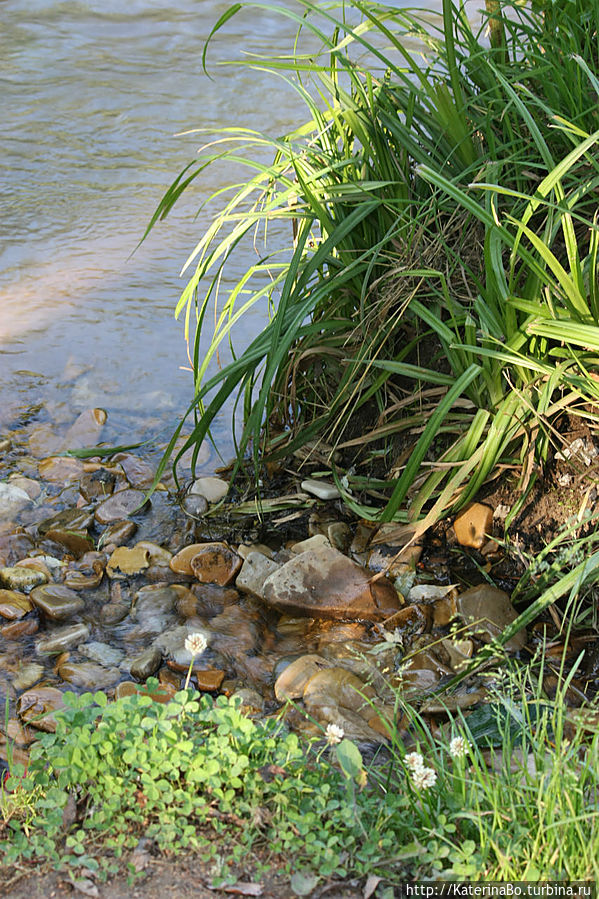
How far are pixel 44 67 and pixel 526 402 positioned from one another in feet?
20.2

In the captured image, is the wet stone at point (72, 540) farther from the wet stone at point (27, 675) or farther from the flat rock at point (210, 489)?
the wet stone at point (27, 675)

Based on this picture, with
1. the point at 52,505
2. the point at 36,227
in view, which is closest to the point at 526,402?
the point at 52,505

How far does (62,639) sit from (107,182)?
3792 mm

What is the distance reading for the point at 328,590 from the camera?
2504 millimetres

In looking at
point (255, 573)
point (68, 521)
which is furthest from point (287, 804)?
point (68, 521)

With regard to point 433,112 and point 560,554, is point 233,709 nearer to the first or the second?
point 560,554

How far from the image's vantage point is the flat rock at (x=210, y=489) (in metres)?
2.96

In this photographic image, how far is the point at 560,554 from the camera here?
92.3 inches

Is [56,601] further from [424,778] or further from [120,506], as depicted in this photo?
[424,778]

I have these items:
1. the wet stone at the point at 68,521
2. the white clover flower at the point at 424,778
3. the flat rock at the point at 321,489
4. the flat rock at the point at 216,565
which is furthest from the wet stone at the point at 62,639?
the white clover flower at the point at 424,778

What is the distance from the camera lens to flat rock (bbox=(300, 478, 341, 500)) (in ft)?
9.13

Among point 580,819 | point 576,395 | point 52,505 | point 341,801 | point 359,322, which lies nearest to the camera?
point 580,819

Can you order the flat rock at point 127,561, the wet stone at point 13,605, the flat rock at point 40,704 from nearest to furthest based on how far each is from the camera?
the flat rock at point 40,704, the wet stone at point 13,605, the flat rock at point 127,561

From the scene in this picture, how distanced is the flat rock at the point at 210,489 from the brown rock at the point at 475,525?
2.69ft
